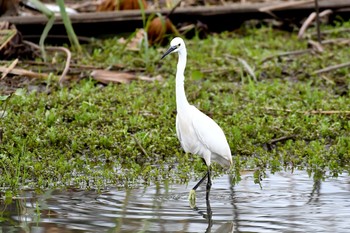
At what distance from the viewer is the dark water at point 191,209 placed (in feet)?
21.5

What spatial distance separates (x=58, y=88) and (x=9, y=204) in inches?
162

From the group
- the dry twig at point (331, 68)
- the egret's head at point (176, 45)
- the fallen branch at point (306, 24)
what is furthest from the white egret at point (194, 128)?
the fallen branch at point (306, 24)

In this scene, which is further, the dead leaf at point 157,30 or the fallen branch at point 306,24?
the fallen branch at point 306,24

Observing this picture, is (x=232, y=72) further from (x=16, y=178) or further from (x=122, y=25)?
(x=16, y=178)

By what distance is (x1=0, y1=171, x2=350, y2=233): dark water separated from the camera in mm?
6559

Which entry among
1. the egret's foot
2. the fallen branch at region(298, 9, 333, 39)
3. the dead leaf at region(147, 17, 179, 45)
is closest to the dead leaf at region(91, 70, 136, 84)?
the dead leaf at region(147, 17, 179, 45)

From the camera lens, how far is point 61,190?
7.83 meters

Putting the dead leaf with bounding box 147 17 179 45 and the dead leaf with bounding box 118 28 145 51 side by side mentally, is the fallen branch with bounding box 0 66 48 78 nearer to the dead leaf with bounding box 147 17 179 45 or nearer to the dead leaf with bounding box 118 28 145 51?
the dead leaf with bounding box 118 28 145 51

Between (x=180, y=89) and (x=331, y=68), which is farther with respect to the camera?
(x=331, y=68)

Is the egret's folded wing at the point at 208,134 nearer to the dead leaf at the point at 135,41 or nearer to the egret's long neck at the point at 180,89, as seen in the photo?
the egret's long neck at the point at 180,89

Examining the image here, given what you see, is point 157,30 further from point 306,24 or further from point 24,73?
point 24,73

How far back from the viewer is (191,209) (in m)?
7.35

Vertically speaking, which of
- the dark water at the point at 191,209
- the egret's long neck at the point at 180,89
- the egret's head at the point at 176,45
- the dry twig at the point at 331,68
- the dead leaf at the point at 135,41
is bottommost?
the dark water at the point at 191,209

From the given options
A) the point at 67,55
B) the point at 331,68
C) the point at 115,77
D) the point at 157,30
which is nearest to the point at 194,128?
the point at 115,77
